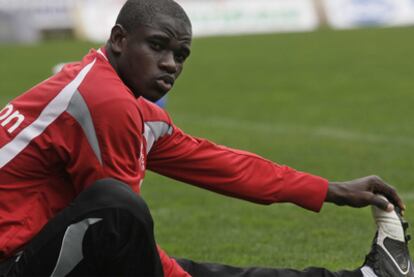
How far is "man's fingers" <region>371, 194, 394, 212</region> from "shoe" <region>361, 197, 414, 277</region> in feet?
0.18

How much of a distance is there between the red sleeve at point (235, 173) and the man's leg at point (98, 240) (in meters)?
0.84

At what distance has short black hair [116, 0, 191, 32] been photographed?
463 cm

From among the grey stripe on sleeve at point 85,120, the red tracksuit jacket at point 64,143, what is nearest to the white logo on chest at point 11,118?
the red tracksuit jacket at point 64,143

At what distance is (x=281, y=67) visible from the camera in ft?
65.9

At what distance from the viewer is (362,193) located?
507 cm

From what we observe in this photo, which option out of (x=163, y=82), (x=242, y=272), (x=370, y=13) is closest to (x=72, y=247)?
(x=163, y=82)

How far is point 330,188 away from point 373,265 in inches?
19.4

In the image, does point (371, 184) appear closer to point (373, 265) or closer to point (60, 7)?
point (373, 265)

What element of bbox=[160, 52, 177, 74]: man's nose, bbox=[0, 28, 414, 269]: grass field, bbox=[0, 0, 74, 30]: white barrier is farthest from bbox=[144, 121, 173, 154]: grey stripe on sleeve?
bbox=[0, 0, 74, 30]: white barrier

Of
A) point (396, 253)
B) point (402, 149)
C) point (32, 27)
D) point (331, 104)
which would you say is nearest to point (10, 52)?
point (32, 27)

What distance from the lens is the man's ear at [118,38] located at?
15.3 feet

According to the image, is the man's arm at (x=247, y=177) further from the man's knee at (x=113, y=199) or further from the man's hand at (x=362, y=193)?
the man's knee at (x=113, y=199)

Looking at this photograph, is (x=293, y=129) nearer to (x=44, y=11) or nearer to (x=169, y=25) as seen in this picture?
(x=169, y=25)

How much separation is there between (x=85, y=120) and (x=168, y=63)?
1.45 feet
